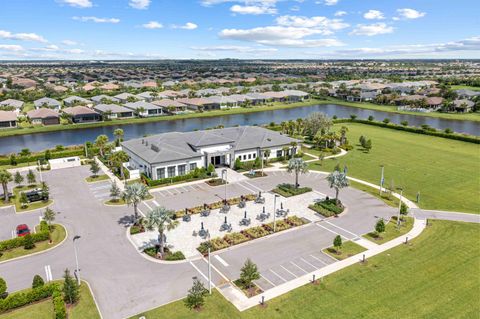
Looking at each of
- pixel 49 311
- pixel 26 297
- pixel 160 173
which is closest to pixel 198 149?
pixel 160 173

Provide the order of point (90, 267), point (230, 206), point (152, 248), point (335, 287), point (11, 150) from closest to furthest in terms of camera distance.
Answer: point (335, 287) < point (90, 267) < point (152, 248) < point (230, 206) < point (11, 150)

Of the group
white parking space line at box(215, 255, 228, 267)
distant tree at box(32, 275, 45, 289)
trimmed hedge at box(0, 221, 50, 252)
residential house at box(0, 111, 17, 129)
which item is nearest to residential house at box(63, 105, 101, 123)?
residential house at box(0, 111, 17, 129)

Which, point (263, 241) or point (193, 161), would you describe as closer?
point (263, 241)

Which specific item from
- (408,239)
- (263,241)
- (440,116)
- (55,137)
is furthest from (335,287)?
(440,116)

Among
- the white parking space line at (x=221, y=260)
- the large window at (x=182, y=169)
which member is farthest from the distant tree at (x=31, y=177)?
the white parking space line at (x=221, y=260)

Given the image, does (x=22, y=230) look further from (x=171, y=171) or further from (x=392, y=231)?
(x=392, y=231)

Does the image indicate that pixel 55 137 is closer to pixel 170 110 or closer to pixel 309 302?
pixel 170 110

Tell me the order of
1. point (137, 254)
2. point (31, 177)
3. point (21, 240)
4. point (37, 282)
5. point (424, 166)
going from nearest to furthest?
1. point (37, 282)
2. point (137, 254)
3. point (21, 240)
4. point (31, 177)
5. point (424, 166)
